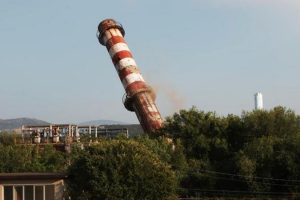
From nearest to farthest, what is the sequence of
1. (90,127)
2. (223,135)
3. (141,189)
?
(141,189) < (223,135) < (90,127)

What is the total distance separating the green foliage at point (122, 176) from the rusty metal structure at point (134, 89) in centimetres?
2109

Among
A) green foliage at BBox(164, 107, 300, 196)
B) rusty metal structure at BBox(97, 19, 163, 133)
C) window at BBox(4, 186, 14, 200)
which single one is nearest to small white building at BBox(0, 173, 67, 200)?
window at BBox(4, 186, 14, 200)

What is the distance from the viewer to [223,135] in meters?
50.8

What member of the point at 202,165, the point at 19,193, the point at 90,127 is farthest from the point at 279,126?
the point at 90,127

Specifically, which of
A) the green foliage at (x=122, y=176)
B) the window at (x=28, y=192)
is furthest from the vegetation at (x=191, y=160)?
the window at (x=28, y=192)

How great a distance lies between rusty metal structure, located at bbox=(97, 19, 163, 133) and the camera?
5578 cm

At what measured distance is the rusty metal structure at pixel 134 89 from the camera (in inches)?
2196

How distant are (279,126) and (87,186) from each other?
2305 centimetres

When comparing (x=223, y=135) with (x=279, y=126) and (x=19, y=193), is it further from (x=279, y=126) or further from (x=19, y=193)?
(x=19, y=193)

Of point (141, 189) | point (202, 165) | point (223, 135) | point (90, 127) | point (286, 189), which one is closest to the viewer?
point (141, 189)

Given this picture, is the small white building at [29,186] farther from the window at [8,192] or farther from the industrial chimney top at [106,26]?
the industrial chimney top at [106,26]

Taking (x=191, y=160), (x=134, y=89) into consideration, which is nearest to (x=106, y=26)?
(x=134, y=89)

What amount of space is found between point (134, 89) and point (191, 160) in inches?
434

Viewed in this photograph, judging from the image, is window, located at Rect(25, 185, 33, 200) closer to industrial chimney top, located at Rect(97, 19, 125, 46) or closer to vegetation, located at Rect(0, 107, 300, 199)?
vegetation, located at Rect(0, 107, 300, 199)
